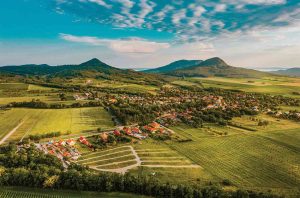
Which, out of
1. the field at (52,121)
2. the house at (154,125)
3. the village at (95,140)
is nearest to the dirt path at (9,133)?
the field at (52,121)

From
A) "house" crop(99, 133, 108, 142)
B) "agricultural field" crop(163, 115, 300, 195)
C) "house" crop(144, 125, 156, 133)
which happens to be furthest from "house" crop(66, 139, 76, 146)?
"agricultural field" crop(163, 115, 300, 195)

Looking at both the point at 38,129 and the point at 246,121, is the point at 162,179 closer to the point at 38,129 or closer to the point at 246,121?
the point at 38,129

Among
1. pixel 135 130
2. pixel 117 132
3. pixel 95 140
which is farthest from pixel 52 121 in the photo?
pixel 135 130

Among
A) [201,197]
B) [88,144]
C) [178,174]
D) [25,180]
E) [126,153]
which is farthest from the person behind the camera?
[88,144]

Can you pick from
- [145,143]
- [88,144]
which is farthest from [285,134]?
[88,144]

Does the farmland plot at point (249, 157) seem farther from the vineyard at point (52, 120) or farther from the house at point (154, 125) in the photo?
the vineyard at point (52, 120)

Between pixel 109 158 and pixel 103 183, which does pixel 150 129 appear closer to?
pixel 109 158
